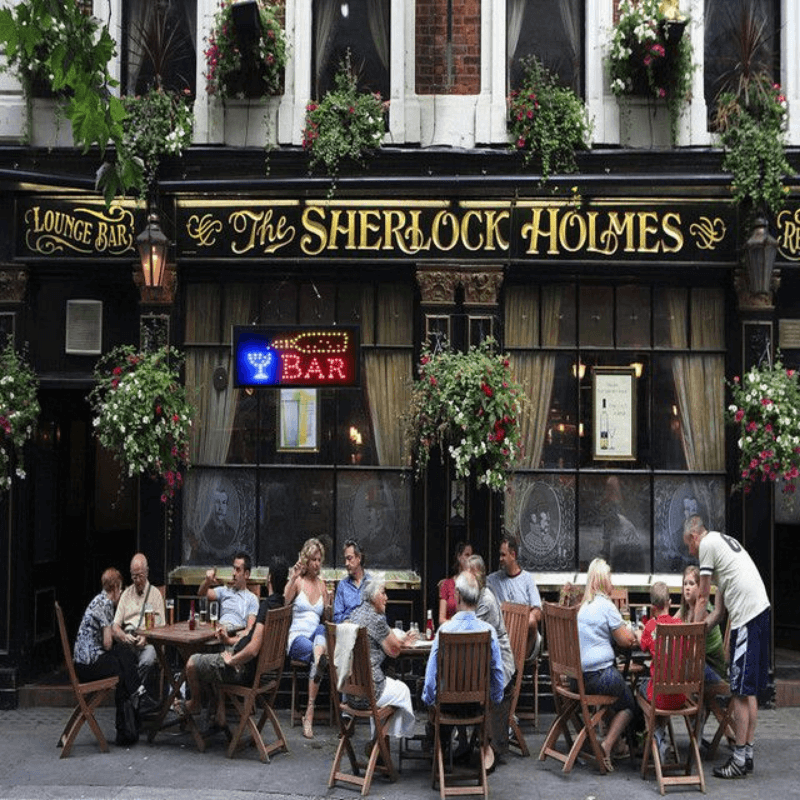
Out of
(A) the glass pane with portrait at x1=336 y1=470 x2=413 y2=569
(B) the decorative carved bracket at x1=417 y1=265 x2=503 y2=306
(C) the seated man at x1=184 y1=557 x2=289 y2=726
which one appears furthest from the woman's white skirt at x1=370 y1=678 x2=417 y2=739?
(B) the decorative carved bracket at x1=417 y1=265 x2=503 y2=306

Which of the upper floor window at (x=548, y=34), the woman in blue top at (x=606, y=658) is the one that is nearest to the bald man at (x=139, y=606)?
the woman in blue top at (x=606, y=658)

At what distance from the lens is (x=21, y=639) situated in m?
11.9

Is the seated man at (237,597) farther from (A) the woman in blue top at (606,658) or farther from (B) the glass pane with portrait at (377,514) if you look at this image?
(A) the woman in blue top at (606,658)

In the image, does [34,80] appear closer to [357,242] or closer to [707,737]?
[357,242]

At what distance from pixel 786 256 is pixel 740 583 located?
12.3ft

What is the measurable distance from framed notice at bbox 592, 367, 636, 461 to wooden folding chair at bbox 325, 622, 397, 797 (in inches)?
155

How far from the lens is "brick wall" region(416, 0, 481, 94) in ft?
39.4

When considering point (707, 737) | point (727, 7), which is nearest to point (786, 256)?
point (727, 7)

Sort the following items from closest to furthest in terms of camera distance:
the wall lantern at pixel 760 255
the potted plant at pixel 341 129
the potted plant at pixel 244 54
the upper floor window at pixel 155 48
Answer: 1. the wall lantern at pixel 760 255
2. the potted plant at pixel 244 54
3. the potted plant at pixel 341 129
4. the upper floor window at pixel 155 48

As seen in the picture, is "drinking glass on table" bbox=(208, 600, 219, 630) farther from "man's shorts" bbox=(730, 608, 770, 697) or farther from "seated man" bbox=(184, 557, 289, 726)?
"man's shorts" bbox=(730, 608, 770, 697)

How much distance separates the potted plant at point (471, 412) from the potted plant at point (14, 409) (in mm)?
3639

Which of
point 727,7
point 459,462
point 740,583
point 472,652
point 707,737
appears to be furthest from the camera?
point 727,7

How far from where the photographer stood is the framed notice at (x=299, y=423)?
1218cm

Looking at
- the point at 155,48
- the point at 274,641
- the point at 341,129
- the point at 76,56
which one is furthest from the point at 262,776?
the point at 155,48
